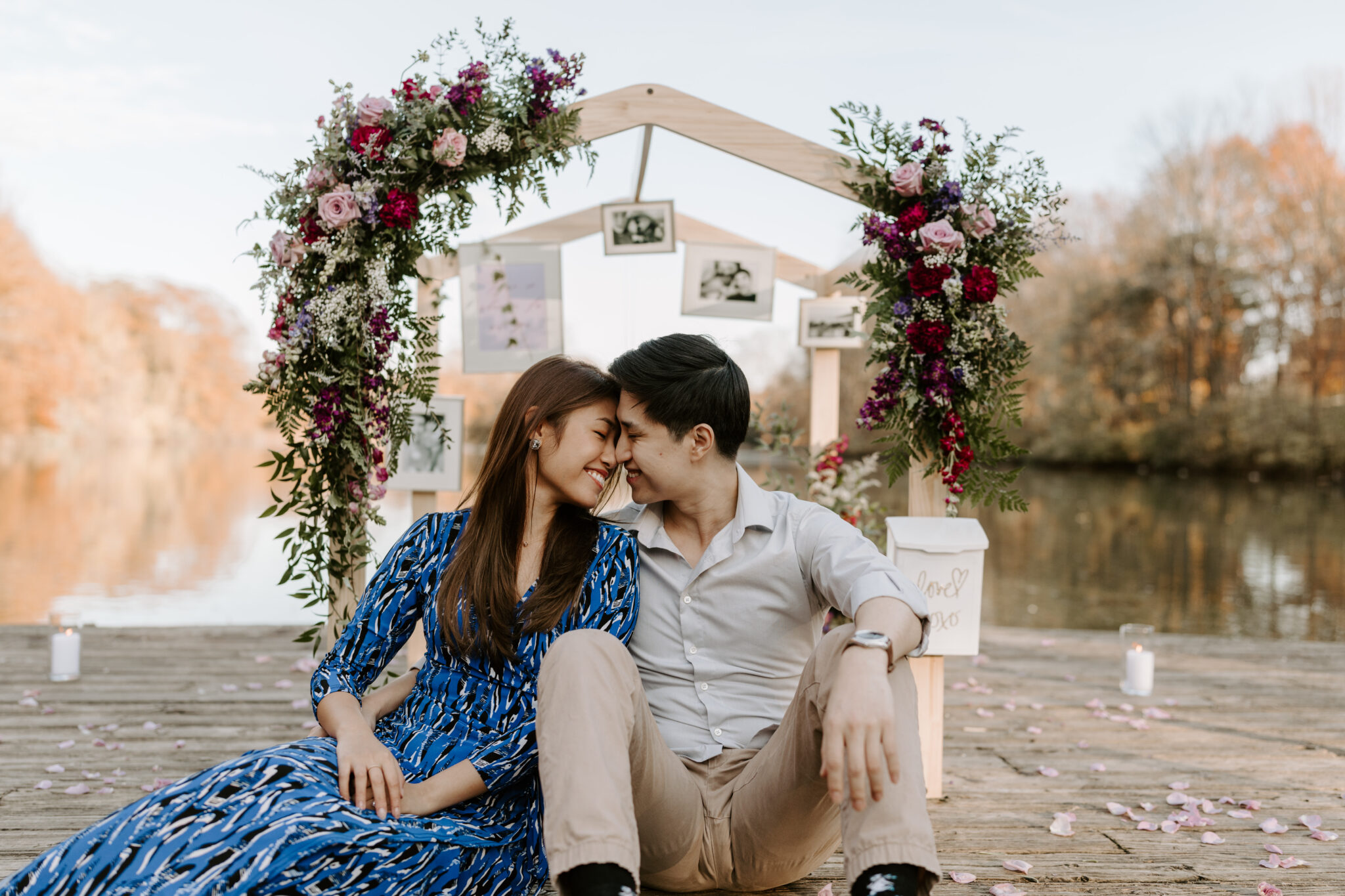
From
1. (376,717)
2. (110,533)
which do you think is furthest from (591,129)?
(110,533)

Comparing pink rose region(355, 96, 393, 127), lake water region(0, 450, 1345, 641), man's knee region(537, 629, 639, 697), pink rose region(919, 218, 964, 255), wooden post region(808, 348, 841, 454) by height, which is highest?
pink rose region(355, 96, 393, 127)

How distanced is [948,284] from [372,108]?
70.3 inches

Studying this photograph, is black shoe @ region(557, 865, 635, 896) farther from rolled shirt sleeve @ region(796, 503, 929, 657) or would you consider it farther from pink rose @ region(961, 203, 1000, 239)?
pink rose @ region(961, 203, 1000, 239)

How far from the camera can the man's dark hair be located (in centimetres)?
195

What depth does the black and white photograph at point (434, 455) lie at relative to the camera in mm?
3777

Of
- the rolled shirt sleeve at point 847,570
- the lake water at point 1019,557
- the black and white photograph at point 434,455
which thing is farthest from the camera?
the lake water at point 1019,557

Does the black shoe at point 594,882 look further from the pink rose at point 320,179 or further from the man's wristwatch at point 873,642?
the pink rose at point 320,179

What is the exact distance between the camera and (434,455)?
12.5ft

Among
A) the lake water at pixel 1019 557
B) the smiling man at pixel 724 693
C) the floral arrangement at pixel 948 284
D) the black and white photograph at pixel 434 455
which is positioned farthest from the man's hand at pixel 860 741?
the lake water at pixel 1019 557

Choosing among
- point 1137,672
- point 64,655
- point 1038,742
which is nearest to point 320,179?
point 64,655

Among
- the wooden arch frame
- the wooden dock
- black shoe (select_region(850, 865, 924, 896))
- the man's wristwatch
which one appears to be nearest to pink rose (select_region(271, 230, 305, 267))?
the wooden arch frame

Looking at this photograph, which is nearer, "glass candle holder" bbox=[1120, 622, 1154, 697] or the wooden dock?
the wooden dock

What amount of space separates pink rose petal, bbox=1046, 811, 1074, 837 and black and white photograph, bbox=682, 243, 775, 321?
2508mm

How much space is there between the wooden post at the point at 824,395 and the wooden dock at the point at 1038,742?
1310mm
